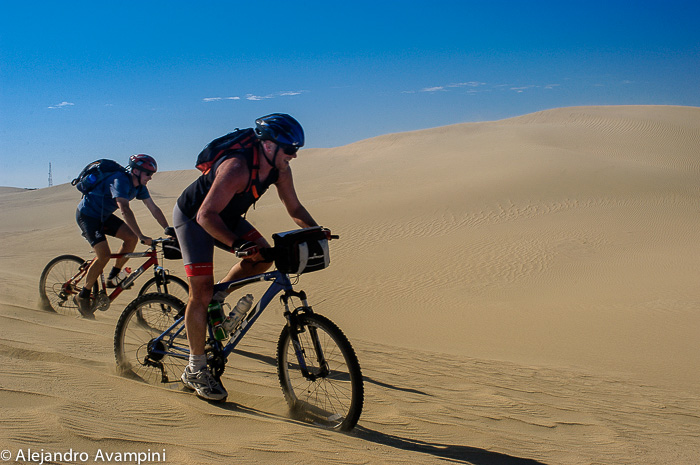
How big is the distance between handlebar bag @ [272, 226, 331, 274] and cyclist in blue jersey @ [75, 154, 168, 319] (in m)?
3.08

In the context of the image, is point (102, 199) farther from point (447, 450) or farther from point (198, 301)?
point (447, 450)

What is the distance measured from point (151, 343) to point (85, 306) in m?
2.95

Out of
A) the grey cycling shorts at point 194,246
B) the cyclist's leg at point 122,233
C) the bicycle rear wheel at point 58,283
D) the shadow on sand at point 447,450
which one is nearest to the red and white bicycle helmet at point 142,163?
the cyclist's leg at point 122,233

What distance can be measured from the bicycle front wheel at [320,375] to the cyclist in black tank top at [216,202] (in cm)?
47

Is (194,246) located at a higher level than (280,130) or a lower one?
lower

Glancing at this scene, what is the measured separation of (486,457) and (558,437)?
2.71 feet

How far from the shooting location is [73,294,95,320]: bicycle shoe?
643 centimetres

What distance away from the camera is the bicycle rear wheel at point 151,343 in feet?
13.1

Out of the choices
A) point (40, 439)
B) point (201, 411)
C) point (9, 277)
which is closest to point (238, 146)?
point (201, 411)

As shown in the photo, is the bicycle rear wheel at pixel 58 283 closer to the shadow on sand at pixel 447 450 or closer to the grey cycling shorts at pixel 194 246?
the grey cycling shorts at pixel 194 246

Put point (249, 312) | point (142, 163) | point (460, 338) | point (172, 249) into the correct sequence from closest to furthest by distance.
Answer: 1. point (249, 312)
2. point (172, 249)
3. point (142, 163)
4. point (460, 338)

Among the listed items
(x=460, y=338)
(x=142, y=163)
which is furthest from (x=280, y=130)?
(x=460, y=338)

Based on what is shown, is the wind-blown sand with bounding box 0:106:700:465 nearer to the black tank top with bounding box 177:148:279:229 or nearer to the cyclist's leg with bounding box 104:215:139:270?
the cyclist's leg with bounding box 104:215:139:270

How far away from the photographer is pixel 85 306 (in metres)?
6.45
